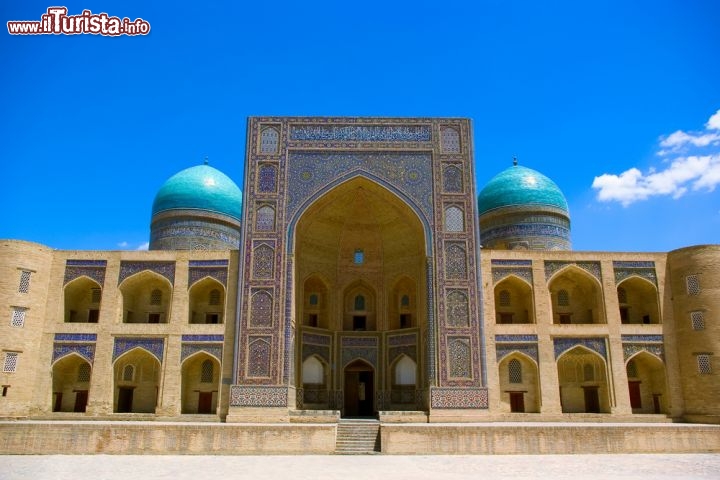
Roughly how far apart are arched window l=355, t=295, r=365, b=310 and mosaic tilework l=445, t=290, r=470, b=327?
367 centimetres

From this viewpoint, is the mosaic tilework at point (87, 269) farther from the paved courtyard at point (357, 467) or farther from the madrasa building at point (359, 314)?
the paved courtyard at point (357, 467)

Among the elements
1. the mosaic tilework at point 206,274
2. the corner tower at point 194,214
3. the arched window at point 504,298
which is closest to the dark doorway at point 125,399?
the mosaic tilework at point 206,274

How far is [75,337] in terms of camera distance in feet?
52.6

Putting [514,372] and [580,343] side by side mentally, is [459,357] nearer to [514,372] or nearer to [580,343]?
[514,372]

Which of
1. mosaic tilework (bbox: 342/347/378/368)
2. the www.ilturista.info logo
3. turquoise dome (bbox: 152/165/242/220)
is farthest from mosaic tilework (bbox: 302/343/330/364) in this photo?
the www.ilturista.info logo

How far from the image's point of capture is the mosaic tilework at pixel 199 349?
15797mm

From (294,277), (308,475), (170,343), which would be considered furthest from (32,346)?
(308,475)

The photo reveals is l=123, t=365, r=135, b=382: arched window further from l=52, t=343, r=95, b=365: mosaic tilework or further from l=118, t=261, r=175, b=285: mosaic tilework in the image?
l=118, t=261, r=175, b=285: mosaic tilework

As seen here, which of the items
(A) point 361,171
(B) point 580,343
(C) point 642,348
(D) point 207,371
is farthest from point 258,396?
(C) point 642,348

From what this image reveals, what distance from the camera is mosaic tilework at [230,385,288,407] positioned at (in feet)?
48.7

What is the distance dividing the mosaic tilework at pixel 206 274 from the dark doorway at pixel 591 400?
10194mm

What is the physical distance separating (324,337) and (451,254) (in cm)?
452

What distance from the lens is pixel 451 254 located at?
52.8 ft

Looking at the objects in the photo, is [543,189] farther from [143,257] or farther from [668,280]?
[143,257]
